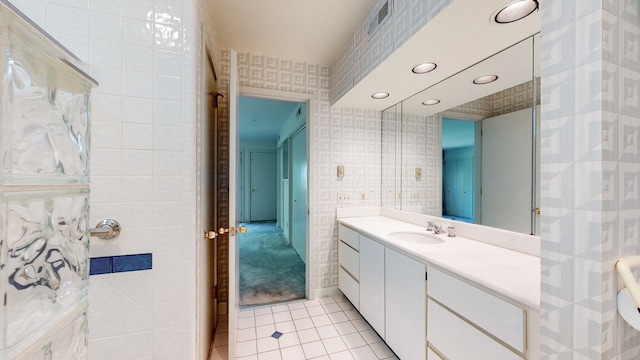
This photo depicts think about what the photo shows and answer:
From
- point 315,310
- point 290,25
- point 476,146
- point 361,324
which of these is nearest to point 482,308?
point 476,146

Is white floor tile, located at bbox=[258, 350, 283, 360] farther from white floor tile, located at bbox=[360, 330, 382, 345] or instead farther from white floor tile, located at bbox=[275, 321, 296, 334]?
white floor tile, located at bbox=[360, 330, 382, 345]

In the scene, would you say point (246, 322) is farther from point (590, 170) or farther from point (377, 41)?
point (377, 41)

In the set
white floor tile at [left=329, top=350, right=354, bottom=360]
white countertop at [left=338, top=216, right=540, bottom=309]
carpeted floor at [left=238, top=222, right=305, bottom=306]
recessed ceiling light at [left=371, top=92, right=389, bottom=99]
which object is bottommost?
carpeted floor at [left=238, top=222, right=305, bottom=306]

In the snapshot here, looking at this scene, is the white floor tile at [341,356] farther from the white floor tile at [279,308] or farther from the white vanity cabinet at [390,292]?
the white floor tile at [279,308]

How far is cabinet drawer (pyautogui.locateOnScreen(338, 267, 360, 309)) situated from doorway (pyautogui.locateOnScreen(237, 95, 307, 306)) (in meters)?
0.45

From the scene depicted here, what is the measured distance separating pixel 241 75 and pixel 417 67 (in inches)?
59.1

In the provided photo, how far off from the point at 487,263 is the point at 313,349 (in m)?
1.28

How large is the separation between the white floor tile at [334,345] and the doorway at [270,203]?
73cm

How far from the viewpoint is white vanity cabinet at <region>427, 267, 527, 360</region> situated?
847mm

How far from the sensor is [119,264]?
0.99 m

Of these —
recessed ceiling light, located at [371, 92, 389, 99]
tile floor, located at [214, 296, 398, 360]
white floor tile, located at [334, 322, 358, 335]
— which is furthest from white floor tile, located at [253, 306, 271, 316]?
recessed ceiling light, located at [371, 92, 389, 99]

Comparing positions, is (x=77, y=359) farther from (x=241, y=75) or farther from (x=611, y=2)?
(x=241, y=75)

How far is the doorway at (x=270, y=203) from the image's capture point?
8.96ft

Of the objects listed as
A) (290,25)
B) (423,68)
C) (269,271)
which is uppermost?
(290,25)
